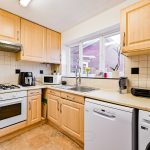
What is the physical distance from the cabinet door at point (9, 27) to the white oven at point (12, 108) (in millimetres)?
975

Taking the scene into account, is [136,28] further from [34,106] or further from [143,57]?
[34,106]

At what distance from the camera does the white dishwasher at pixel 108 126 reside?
1.07m

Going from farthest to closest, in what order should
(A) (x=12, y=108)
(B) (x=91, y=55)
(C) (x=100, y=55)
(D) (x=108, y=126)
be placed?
(B) (x=91, y=55), (C) (x=100, y=55), (A) (x=12, y=108), (D) (x=108, y=126)

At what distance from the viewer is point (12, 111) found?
1841 millimetres

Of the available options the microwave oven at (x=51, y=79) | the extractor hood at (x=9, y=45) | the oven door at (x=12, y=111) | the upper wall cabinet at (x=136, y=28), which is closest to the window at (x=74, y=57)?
the microwave oven at (x=51, y=79)

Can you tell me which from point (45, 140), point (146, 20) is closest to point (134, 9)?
point (146, 20)

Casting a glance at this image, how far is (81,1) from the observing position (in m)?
1.67

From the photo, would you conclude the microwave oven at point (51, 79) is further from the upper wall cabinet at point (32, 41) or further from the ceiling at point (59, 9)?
the ceiling at point (59, 9)

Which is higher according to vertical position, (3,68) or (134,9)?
(134,9)

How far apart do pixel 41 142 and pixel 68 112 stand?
2.05ft

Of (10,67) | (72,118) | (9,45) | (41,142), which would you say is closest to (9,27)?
(9,45)

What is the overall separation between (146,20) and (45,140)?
2149 millimetres

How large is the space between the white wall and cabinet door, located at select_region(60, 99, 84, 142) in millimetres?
1265

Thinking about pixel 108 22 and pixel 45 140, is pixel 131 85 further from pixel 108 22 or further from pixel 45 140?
pixel 45 140
